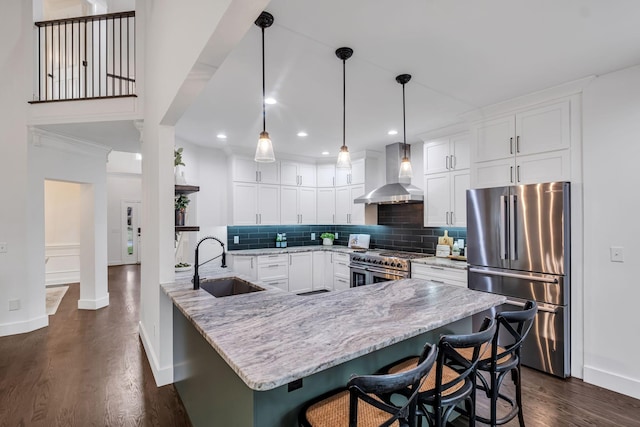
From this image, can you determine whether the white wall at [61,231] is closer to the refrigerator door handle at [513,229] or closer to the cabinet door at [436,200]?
the cabinet door at [436,200]

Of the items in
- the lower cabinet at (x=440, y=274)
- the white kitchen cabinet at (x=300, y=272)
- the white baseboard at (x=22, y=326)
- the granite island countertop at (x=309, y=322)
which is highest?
the granite island countertop at (x=309, y=322)

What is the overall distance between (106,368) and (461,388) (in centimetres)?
319

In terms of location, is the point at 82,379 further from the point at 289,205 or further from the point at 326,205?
the point at 326,205

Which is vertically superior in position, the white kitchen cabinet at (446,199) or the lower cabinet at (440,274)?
the white kitchen cabinet at (446,199)

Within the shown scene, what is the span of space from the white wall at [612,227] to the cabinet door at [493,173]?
0.60 meters

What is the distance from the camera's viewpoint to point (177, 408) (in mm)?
2350

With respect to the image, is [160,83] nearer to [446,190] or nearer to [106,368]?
[106,368]

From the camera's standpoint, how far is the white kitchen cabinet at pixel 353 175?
5496mm

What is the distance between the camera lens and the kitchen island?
1225 millimetres

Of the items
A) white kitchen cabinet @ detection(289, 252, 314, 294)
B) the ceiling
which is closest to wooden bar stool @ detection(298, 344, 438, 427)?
the ceiling

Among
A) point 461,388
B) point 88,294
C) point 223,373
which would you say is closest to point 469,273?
point 461,388

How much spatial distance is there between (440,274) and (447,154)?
5.26 feet

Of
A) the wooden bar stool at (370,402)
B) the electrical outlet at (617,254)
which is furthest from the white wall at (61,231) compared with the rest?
the electrical outlet at (617,254)

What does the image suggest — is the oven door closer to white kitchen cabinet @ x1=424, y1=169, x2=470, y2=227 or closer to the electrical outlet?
white kitchen cabinet @ x1=424, y1=169, x2=470, y2=227
